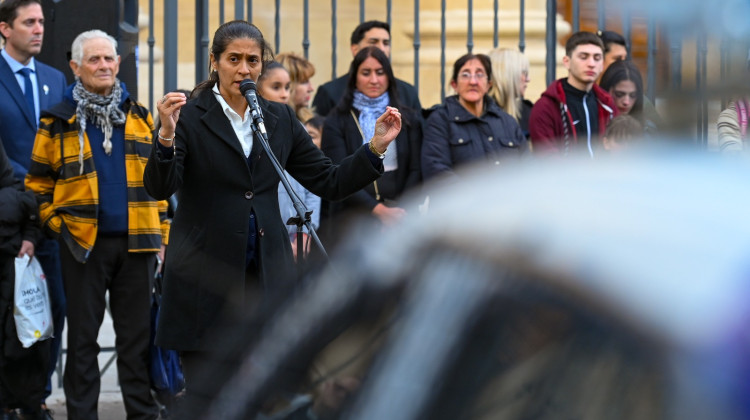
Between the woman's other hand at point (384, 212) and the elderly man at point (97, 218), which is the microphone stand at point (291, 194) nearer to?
the elderly man at point (97, 218)

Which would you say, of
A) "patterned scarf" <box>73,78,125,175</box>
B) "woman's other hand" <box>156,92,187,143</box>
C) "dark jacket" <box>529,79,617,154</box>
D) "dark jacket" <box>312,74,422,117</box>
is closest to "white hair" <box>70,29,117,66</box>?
"patterned scarf" <box>73,78,125,175</box>

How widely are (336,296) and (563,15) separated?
28.9ft

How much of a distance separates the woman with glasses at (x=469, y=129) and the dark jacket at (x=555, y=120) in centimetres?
18

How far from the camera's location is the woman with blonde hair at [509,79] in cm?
805

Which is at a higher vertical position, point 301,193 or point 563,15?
point 563,15

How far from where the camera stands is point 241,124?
4.95m

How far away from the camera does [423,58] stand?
1096 cm

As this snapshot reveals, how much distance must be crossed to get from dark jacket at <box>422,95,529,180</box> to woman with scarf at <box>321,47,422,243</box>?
0.13 meters

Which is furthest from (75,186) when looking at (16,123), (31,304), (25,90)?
(25,90)

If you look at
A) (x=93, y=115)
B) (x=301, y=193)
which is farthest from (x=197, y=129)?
(x=301, y=193)

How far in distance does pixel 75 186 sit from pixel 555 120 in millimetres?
2910

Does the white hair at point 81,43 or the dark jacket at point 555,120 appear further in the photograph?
the dark jacket at point 555,120

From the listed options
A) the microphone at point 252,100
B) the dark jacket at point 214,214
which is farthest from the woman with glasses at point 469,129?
the microphone at point 252,100

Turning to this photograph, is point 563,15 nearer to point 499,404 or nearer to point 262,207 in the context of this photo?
point 262,207
